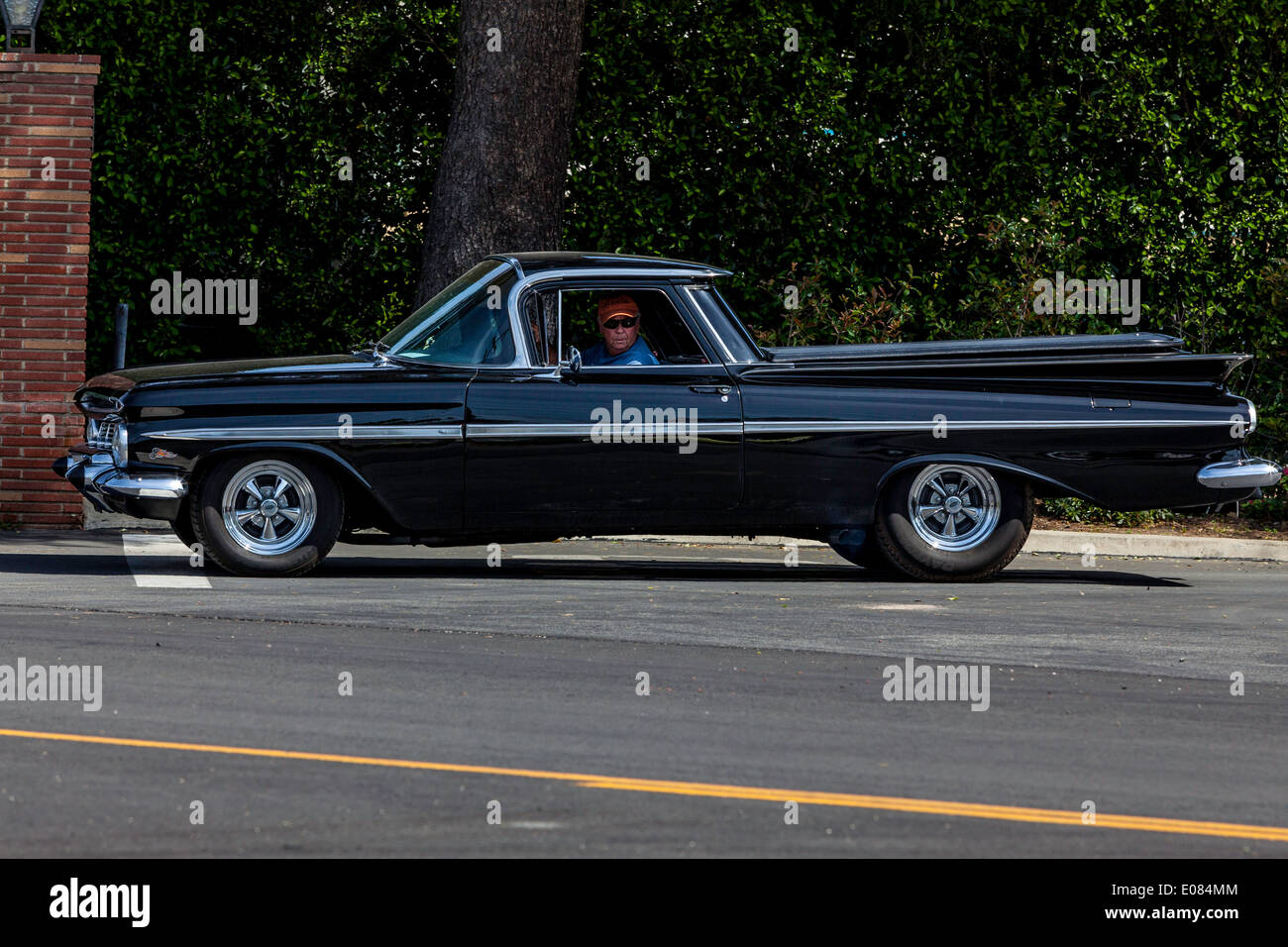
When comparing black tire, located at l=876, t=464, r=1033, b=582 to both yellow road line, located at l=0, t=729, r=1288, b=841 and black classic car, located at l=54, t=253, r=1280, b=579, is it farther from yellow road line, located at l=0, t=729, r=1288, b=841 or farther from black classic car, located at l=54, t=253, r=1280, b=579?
yellow road line, located at l=0, t=729, r=1288, b=841

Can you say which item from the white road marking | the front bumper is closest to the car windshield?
the front bumper

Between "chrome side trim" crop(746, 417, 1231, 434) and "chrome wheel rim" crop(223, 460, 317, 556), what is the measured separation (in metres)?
2.59

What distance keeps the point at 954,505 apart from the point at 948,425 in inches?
21.5

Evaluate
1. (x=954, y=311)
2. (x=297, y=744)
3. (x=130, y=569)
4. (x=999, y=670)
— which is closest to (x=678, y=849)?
(x=297, y=744)

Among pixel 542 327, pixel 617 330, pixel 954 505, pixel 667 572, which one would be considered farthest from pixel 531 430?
pixel 954 505

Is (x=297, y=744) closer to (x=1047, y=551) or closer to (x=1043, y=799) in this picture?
(x=1043, y=799)

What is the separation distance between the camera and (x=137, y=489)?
11078 millimetres

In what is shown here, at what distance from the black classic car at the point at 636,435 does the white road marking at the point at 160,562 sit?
0.24m

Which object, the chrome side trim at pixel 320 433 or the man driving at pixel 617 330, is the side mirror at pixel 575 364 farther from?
the chrome side trim at pixel 320 433

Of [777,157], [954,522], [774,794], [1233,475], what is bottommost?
[774,794]

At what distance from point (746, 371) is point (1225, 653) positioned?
3.34 meters

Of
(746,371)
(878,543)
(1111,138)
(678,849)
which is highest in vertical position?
(1111,138)

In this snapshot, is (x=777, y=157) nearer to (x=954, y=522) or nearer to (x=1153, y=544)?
(x=1153, y=544)

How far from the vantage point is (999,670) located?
345 inches
